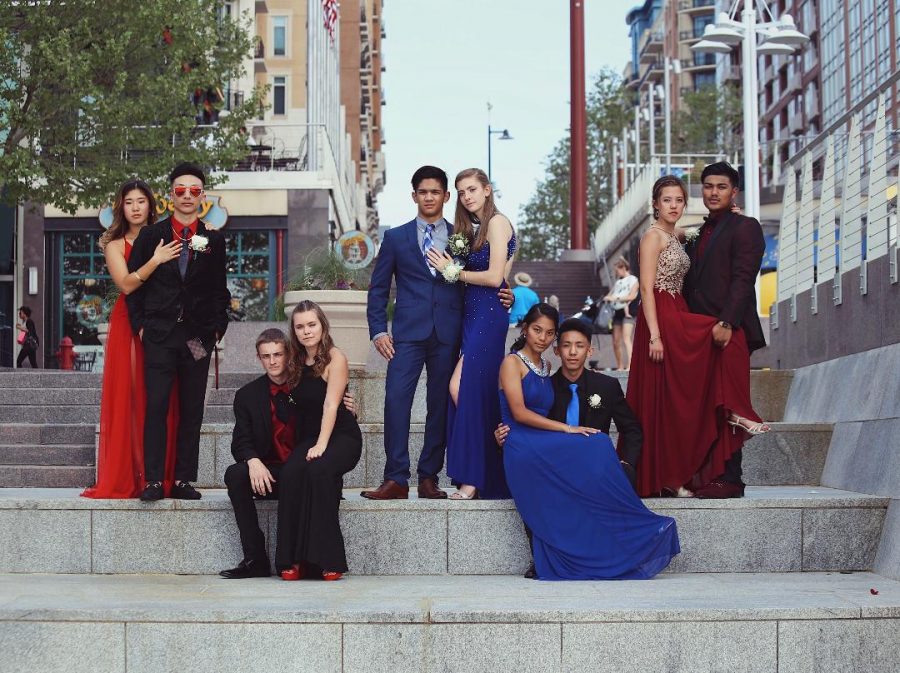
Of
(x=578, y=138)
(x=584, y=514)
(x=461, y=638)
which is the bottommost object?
(x=461, y=638)

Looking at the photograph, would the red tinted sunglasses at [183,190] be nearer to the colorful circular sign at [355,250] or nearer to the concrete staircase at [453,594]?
the concrete staircase at [453,594]

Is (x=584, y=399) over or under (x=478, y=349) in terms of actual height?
under

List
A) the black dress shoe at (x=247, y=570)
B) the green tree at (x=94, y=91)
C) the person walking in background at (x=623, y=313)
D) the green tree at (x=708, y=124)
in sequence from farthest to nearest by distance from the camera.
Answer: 1. the green tree at (x=708, y=124)
2. the green tree at (x=94, y=91)
3. the person walking in background at (x=623, y=313)
4. the black dress shoe at (x=247, y=570)

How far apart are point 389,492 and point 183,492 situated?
1160 millimetres

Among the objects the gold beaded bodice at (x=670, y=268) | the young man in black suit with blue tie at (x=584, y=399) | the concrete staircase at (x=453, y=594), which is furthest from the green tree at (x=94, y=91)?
the young man in black suit with blue tie at (x=584, y=399)

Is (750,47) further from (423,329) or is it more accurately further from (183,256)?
(183,256)

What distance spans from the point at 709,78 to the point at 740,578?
108531 mm

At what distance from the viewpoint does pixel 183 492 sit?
26.6ft

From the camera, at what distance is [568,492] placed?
7.50 metres

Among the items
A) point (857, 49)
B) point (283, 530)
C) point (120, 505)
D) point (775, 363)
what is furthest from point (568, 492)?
point (857, 49)

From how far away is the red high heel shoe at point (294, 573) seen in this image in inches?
289

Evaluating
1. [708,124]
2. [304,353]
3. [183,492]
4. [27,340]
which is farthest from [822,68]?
[183,492]

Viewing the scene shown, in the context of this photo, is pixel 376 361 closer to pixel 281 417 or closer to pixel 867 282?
pixel 867 282

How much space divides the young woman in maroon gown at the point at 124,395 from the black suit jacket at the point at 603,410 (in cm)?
221
